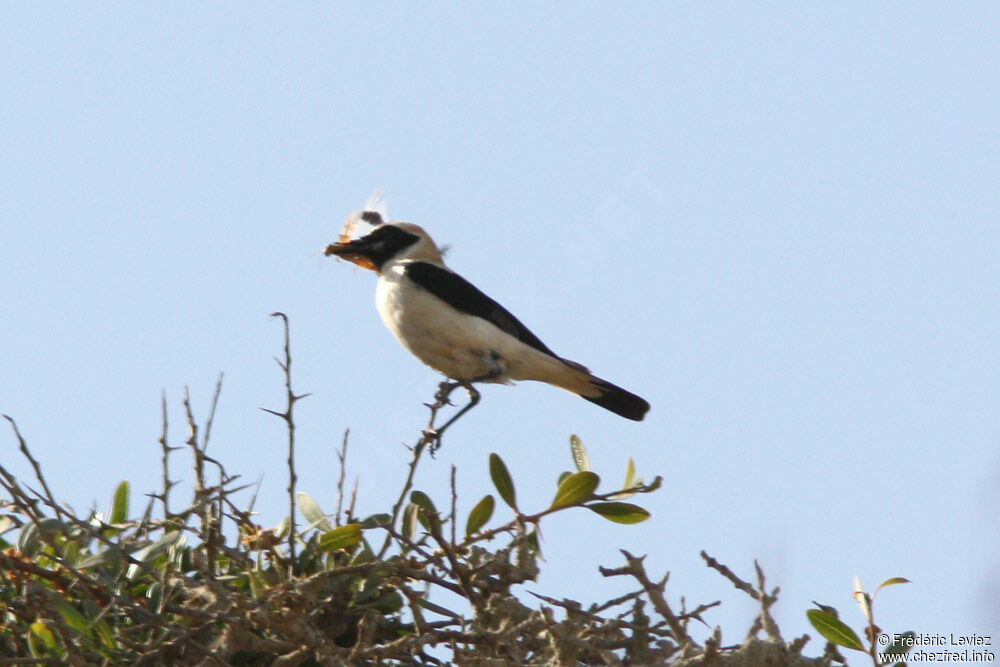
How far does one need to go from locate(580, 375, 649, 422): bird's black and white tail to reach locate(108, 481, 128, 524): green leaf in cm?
274

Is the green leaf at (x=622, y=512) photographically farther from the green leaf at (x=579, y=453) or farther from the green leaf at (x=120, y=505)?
the green leaf at (x=120, y=505)

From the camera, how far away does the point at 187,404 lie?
144 inches

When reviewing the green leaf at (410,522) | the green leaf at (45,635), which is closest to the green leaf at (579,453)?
the green leaf at (410,522)

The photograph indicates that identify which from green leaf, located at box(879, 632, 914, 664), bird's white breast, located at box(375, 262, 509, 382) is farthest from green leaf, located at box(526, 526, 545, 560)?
bird's white breast, located at box(375, 262, 509, 382)

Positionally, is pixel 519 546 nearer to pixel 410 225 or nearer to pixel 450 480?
pixel 450 480

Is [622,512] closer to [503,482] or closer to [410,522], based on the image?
[503,482]

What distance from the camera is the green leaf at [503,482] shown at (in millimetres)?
3943

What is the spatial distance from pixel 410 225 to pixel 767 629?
391 cm

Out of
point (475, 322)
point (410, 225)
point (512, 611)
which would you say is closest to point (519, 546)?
point (512, 611)

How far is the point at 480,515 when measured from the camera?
12.8ft

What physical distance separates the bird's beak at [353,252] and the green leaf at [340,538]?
290cm

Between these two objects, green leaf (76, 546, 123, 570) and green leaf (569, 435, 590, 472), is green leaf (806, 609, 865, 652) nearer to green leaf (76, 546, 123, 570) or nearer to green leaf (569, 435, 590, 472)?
green leaf (569, 435, 590, 472)

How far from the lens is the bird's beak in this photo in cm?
633

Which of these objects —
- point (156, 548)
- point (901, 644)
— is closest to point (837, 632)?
point (901, 644)
